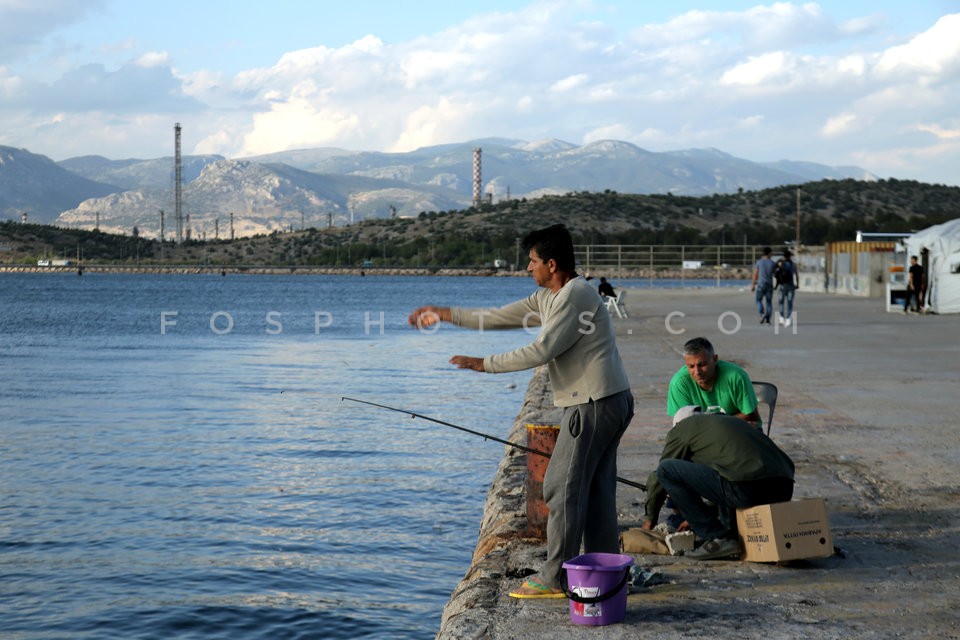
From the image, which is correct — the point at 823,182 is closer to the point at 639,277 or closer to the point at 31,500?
the point at 639,277

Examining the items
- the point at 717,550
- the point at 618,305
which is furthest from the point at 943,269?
the point at 717,550

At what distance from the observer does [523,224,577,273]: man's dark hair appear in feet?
19.8

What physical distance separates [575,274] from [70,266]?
193m

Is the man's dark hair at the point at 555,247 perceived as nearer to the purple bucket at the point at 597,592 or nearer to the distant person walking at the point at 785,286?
the purple bucket at the point at 597,592

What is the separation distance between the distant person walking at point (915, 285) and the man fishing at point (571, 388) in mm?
28299

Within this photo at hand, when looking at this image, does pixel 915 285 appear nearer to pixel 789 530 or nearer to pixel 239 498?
pixel 239 498

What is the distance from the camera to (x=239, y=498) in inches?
510

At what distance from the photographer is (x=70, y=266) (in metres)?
189

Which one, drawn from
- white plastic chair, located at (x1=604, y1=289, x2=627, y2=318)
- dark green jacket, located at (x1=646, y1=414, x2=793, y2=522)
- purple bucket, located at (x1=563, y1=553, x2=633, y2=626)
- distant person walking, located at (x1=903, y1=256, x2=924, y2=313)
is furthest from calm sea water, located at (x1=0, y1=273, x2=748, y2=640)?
distant person walking, located at (x1=903, y1=256, x2=924, y2=313)

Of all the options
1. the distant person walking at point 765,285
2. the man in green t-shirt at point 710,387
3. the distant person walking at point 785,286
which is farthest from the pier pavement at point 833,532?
the distant person walking at point 765,285

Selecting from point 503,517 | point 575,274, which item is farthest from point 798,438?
point 575,274

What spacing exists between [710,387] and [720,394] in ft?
0.24

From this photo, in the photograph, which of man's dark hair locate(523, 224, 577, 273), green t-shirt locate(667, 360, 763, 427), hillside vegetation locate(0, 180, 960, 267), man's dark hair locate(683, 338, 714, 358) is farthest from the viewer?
hillside vegetation locate(0, 180, 960, 267)

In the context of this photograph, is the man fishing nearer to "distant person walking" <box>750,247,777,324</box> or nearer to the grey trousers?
the grey trousers
